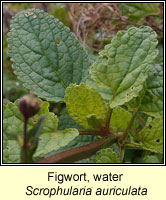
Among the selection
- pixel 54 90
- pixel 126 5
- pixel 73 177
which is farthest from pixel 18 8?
pixel 73 177

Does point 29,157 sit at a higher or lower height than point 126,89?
lower

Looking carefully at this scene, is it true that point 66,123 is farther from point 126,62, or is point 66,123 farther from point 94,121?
point 126,62

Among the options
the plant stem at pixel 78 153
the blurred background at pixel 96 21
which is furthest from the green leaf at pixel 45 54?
the blurred background at pixel 96 21

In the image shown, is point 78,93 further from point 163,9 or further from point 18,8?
point 18,8

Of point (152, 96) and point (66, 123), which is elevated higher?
point (152, 96)

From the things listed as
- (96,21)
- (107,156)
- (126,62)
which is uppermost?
(96,21)

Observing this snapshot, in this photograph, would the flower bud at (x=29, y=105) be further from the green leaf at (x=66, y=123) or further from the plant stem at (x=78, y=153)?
the green leaf at (x=66, y=123)

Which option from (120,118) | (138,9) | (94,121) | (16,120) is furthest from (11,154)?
(138,9)
